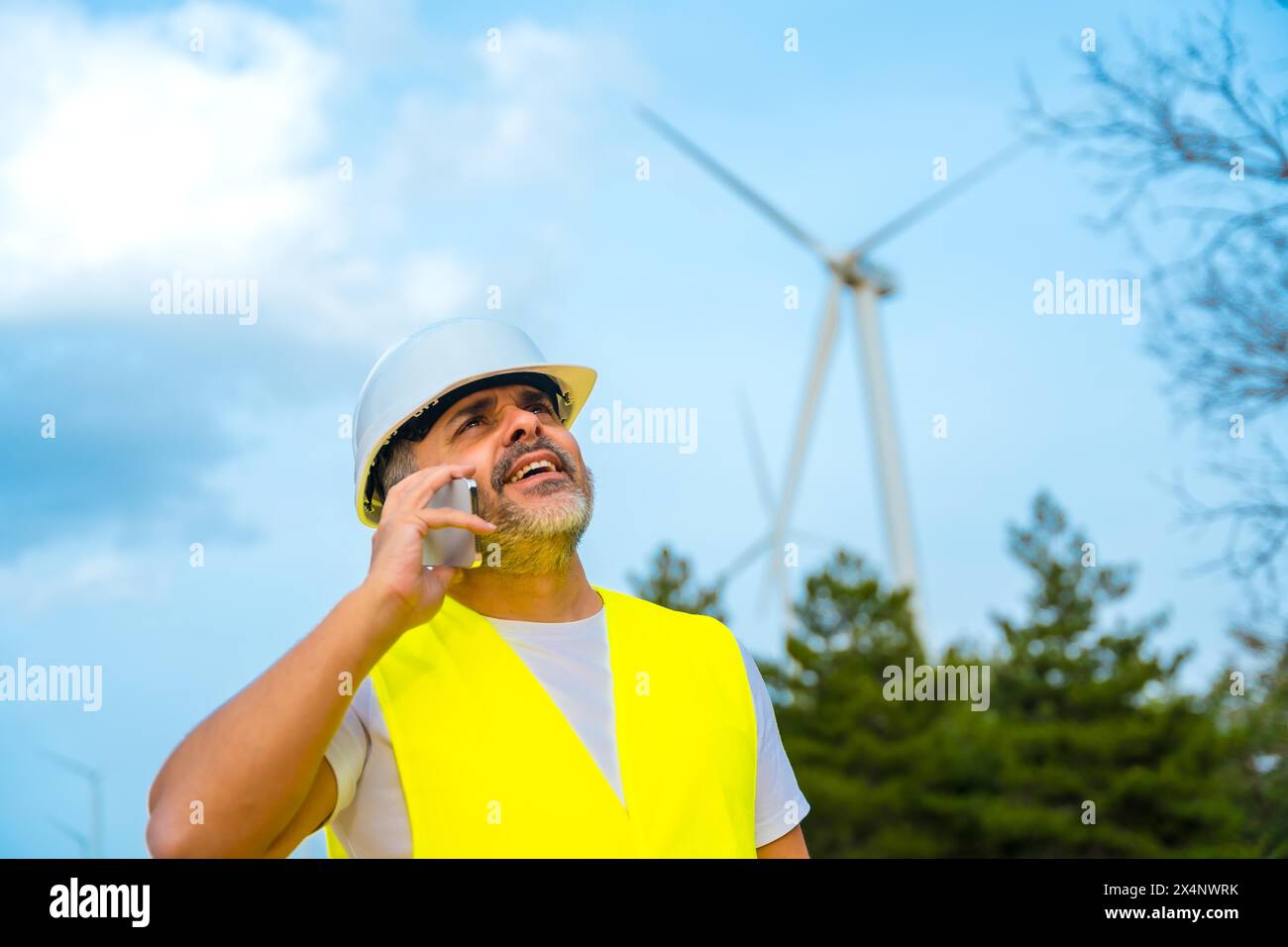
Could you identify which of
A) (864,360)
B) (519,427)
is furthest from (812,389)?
(519,427)

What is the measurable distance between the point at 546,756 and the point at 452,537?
688 mm

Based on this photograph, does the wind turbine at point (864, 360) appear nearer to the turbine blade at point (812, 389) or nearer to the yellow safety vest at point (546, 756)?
the turbine blade at point (812, 389)

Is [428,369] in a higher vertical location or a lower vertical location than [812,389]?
lower

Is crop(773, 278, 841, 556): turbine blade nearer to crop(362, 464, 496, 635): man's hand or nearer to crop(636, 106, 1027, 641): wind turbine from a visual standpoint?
crop(636, 106, 1027, 641): wind turbine

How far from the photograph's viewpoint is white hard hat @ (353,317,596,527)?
175 inches

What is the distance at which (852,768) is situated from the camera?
154ft

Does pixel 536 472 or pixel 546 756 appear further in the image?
pixel 536 472


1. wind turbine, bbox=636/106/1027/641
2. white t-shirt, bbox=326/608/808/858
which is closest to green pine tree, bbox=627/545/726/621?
wind turbine, bbox=636/106/1027/641

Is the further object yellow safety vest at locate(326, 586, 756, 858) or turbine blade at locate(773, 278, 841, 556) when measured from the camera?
turbine blade at locate(773, 278, 841, 556)

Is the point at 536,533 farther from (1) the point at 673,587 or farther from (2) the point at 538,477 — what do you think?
(1) the point at 673,587

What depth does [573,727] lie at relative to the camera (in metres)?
4.16

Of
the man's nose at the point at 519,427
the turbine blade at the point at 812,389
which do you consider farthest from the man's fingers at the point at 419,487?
the turbine blade at the point at 812,389

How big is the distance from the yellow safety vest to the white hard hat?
23.5 inches

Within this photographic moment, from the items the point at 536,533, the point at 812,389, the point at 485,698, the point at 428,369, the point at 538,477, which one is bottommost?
the point at 485,698
